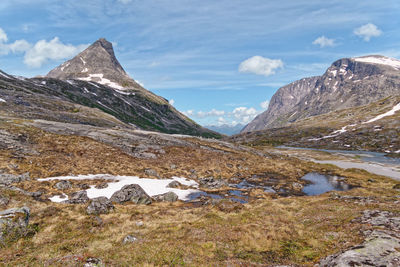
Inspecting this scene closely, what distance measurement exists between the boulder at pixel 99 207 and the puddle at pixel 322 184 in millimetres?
39129

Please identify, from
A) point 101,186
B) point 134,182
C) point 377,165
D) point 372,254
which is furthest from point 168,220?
point 377,165

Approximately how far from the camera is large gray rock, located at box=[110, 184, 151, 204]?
32.4 meters

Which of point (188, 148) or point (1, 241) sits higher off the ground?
point (188, 148)

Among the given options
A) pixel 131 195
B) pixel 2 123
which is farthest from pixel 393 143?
pixel 2 123

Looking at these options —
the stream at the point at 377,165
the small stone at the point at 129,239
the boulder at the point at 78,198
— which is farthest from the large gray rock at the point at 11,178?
the stream at the point at 377,165

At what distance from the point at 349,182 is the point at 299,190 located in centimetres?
1913

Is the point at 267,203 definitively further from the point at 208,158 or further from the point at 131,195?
the point at 208,158

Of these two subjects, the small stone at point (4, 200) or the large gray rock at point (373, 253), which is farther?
the small stone at point (4, 200)

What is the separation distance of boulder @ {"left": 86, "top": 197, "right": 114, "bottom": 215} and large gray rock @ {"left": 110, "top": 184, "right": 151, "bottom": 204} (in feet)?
14.2

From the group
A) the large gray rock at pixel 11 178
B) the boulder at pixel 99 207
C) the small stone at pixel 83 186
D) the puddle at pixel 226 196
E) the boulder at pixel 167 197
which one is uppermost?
the large gray rock at pixel 11 178

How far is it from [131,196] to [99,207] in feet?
22.6

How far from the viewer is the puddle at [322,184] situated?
159 feet

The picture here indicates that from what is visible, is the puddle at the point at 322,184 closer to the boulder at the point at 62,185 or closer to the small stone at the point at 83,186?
the small stone at the point at 83,186

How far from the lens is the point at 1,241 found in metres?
17.0
